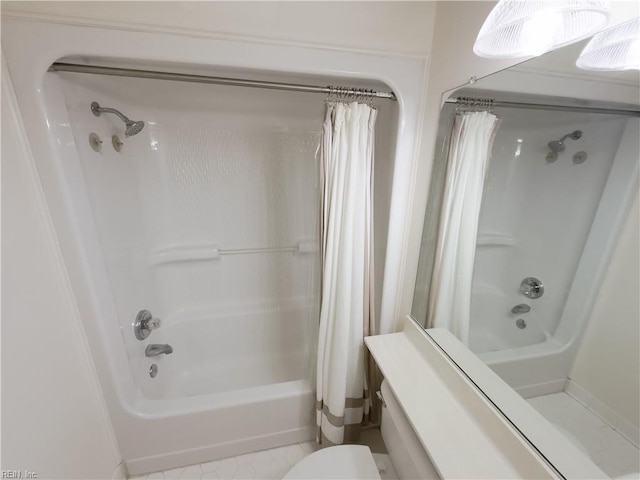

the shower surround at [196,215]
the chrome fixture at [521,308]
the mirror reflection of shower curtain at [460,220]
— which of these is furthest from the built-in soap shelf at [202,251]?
the chrome fixture at [521,308]

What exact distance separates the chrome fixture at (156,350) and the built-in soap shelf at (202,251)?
516 millimetres

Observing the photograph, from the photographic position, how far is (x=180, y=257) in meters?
1.77

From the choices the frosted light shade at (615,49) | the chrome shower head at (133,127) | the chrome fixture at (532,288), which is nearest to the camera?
the frosted light shade at (615,49)

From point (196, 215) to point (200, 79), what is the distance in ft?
3.29

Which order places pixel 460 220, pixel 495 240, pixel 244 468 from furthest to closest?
1. pixel 244 468
2. pixel 460 220
3. pixel 495 240

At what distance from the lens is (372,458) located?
100cm

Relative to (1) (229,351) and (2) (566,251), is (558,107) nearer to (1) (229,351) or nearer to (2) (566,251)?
(2) (566,251)

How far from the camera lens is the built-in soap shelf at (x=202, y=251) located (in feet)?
5.65

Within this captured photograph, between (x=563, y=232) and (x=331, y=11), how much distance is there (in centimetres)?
103

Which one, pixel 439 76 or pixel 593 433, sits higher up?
pixel 439 76

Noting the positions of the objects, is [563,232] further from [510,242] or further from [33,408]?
[33,408]

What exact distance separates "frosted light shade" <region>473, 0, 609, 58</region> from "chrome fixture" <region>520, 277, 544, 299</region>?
1.98 ft

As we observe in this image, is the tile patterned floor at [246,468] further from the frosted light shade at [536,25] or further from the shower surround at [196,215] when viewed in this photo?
the frosted light shade at [536,25]

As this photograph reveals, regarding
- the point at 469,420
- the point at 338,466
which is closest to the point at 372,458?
the point at 338,466
